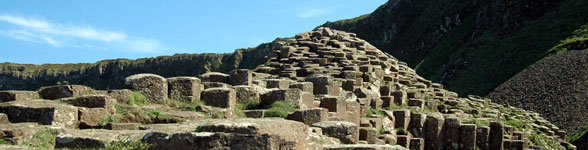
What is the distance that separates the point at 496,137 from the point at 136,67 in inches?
5446

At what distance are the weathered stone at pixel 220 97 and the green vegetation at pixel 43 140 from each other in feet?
16.4

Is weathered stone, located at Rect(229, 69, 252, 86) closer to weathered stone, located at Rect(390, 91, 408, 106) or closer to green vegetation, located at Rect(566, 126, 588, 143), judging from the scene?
weathered stone, located at Rect(390, 91, 408, 106)

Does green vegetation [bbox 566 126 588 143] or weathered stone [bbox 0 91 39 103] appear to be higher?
weathered stone [bbox 0 91 39 103]

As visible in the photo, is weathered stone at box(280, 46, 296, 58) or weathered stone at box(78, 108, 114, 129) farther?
weathered stone at box(280, 46, 296, 58)

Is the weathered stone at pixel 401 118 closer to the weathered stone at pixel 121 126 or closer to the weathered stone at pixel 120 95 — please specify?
the weathered stone at pixel 120 95

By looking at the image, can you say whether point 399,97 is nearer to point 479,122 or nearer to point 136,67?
point 479,122

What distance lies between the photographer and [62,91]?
551 inches

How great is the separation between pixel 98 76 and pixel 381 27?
226ft

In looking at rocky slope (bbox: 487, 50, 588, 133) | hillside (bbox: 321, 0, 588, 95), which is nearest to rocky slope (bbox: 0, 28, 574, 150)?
rocky slope (bbox: 487, 50, 588, 133)

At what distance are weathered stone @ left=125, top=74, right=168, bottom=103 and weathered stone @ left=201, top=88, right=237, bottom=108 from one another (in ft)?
3.72

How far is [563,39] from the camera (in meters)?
80.3

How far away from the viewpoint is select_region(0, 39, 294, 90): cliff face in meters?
140

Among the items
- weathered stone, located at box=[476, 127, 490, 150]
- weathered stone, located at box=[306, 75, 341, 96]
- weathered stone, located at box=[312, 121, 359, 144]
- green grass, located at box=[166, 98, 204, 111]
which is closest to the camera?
weathered stone, located at box=[312, 121, 359, 144]

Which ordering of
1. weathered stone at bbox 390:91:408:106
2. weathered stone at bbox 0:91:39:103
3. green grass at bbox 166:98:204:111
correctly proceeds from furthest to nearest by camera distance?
weathered stone at bbox 390:91:408:106, green grass at bbox 166:98:204:111, weathered stone at bbox 0:91:39:103
